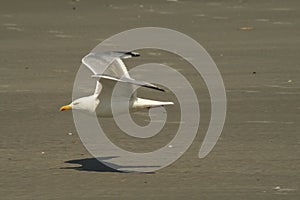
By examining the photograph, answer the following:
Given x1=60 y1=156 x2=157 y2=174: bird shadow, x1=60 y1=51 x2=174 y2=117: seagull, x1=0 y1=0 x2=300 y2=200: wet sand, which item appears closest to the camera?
x1=0 y1=0 x2=300 y2=200: wet sand

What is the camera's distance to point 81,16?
70.4 feet

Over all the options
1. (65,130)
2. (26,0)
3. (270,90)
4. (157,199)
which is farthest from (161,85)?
(26,0)

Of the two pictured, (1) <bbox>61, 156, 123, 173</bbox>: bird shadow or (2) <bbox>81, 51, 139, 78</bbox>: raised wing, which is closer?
(1) <bbox>61, 156, 123, 173</bbox>: bird shadow

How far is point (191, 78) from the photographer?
16.1 meters

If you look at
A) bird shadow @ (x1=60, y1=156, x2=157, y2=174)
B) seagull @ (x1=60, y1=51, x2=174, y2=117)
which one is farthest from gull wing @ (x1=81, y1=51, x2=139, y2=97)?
bird shadow @ (x1=60, y1=156, x2=157, y2=174)

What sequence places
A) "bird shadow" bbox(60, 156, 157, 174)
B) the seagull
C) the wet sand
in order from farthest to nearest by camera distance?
the seagull → "bird shadow" bbox(60, 156, 157, 174) → the wet sand

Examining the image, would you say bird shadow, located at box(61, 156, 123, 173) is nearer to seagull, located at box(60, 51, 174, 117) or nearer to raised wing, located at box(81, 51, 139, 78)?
seagull, located at box(60, 51, 174, 117)

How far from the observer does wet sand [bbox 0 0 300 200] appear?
10172 mm

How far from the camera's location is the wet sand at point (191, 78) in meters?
10.2

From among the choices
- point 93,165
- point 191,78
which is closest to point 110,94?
point 93,165

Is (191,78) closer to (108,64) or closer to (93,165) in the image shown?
(108,64)

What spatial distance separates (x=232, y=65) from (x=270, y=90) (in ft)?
6.71

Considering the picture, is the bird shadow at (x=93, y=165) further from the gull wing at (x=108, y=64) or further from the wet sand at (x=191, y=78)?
the gull wing at (x=108, y=64)

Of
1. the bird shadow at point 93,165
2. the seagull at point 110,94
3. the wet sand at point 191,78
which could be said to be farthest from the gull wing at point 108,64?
the wet sand at point 191,78
